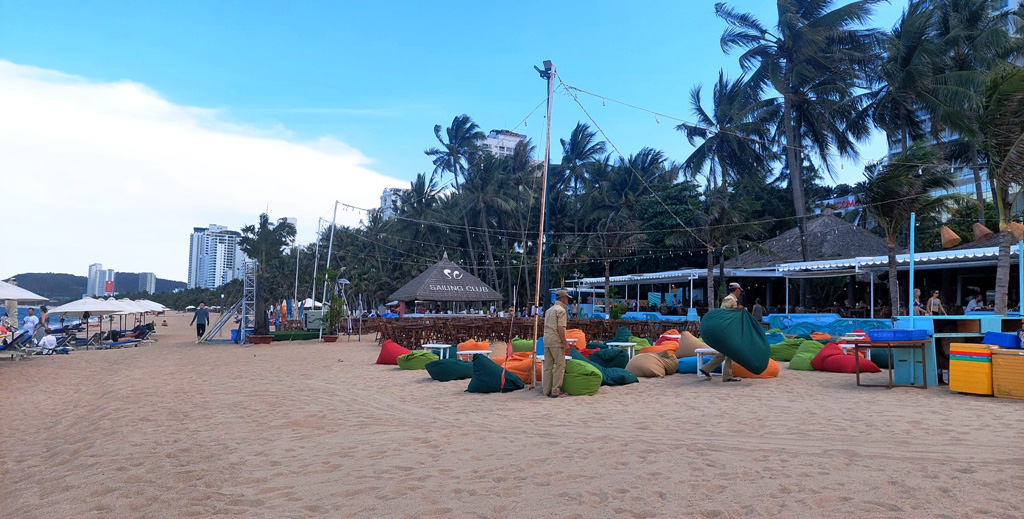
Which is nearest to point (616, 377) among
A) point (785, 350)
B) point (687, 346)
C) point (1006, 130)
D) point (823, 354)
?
point (687, 346)

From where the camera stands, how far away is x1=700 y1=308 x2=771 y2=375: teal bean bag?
9.37 m

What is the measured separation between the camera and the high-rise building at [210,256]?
12212 centimetres

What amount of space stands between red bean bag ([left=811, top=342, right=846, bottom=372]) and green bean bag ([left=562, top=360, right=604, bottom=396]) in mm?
4363

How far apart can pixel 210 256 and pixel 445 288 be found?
127448 mm

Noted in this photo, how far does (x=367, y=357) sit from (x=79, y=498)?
10.7m

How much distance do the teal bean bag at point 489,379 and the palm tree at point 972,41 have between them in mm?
22293

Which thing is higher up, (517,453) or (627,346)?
(627,346)

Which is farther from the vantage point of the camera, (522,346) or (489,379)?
(522,346)

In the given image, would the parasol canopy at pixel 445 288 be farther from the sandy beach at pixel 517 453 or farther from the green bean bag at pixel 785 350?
the sandy beach at pixel 517 453

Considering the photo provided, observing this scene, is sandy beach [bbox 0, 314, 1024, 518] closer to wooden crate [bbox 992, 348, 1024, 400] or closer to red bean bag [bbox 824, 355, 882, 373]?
wooden crate [bbox 992, 348, 1024, 400]

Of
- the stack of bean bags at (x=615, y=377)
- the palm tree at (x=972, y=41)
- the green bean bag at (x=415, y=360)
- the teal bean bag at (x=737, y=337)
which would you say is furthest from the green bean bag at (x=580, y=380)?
the palm tree at (x=972, y=41)

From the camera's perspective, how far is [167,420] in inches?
282

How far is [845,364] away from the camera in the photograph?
10539 millimetres

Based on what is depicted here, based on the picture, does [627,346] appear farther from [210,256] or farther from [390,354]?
[210,256]
